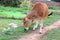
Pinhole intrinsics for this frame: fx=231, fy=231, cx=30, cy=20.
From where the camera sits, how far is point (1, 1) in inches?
734

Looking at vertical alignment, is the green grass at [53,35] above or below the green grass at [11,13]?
above

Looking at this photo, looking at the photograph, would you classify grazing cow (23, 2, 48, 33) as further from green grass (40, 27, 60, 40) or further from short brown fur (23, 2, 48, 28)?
green grass (40, 27, 60, 40)

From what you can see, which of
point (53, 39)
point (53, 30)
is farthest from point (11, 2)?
point (53, 39)

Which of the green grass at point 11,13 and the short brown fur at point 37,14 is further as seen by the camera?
the green grass at point 11,13

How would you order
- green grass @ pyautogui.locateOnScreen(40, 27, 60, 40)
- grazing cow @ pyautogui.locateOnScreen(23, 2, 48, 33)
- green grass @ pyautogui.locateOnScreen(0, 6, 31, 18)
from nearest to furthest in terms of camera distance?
green grass @ pyautogui.locateOnScreen(40, 27, 60, 40) → grazing cow @ pyautogui.locateOnScreen(23, 2, 48, 33) → green grass @ pyautogui.locateOnScreen(0, 6, 31, 18)

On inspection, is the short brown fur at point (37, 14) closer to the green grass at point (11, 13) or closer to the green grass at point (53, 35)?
the green grass at point (53, 35)

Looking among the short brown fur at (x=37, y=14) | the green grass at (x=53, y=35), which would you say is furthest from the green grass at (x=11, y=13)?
the green grass at (x=53, y=35)

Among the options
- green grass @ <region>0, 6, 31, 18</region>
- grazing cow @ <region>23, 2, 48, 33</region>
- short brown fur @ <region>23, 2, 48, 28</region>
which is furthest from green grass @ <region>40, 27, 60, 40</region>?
green grass @ <region>0, 6, 31, 18</region>

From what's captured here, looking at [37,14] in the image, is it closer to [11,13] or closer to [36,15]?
[36,15]

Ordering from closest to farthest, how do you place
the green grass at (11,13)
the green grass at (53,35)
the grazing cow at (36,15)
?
the green grass at (53,35) → the grazing cow at (36,15) → the green grass at (11,13)

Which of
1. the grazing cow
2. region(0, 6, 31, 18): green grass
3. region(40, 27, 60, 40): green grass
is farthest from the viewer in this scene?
region(0, 6, 31, 18): green grass

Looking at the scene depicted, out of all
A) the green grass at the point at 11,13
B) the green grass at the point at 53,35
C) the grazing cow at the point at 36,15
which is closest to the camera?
the green grass at the point at 53,35

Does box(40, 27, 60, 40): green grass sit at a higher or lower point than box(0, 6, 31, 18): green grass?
higher

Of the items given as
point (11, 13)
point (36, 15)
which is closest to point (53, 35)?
point (36, 15)
